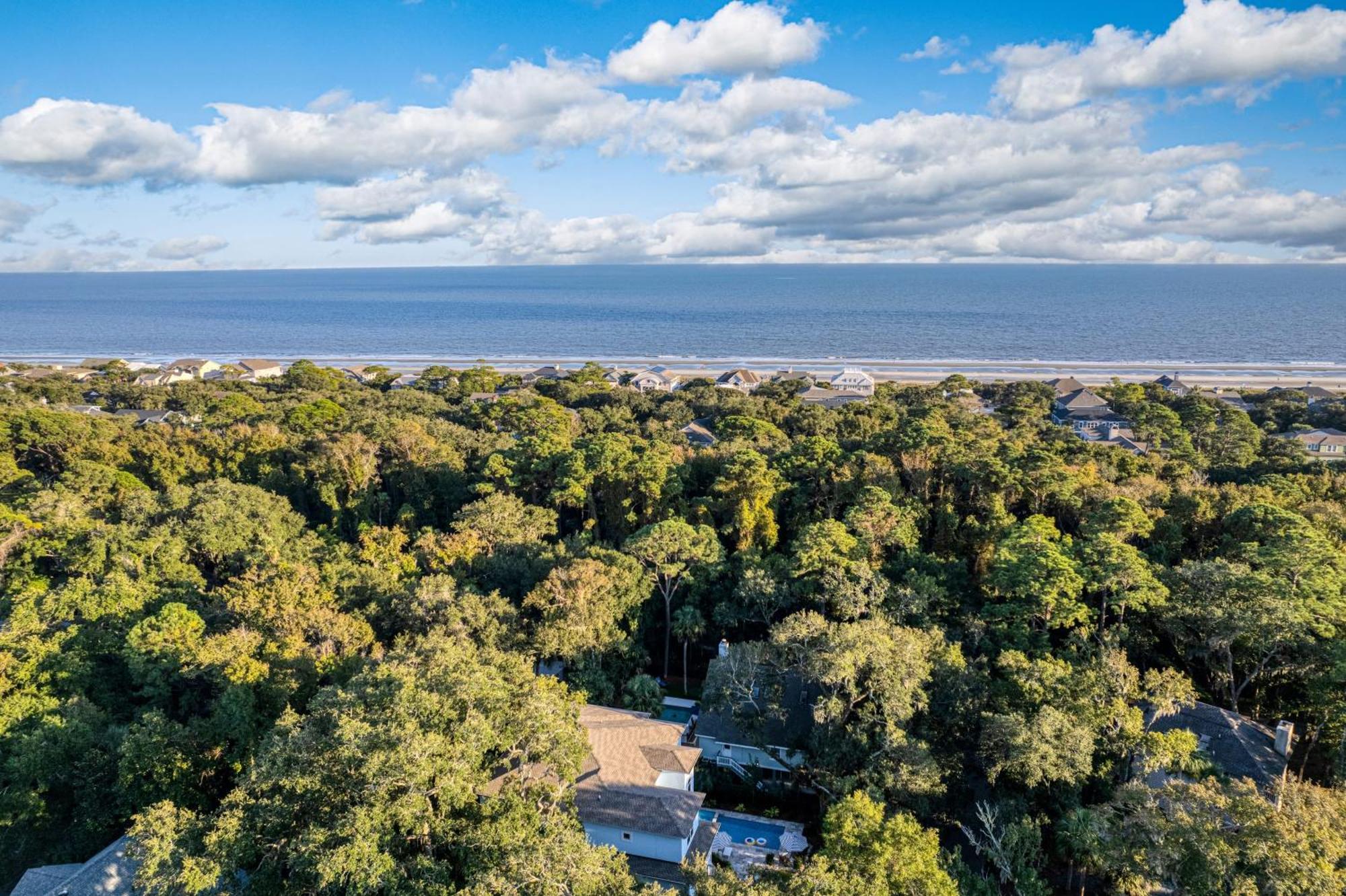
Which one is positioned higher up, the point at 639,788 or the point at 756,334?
the point at 756,334

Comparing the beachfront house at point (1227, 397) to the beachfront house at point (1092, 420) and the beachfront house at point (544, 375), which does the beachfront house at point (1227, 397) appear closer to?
the beachfront house at point (1092, 420)

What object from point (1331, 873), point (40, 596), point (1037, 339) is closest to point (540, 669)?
point (40, 596)

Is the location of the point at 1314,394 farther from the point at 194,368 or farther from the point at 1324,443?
the point at 194,368

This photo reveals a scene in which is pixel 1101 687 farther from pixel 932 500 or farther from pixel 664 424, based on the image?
pixel 664 424

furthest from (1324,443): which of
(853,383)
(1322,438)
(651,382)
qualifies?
(651,382)

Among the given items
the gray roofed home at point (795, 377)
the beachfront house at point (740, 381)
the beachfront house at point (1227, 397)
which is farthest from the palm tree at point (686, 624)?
the beachfront house at point (1227, 397)

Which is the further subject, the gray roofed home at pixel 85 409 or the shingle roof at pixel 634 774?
the gray roofed home at pixel 85 409

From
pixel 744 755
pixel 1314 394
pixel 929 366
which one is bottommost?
pixel 744 755
